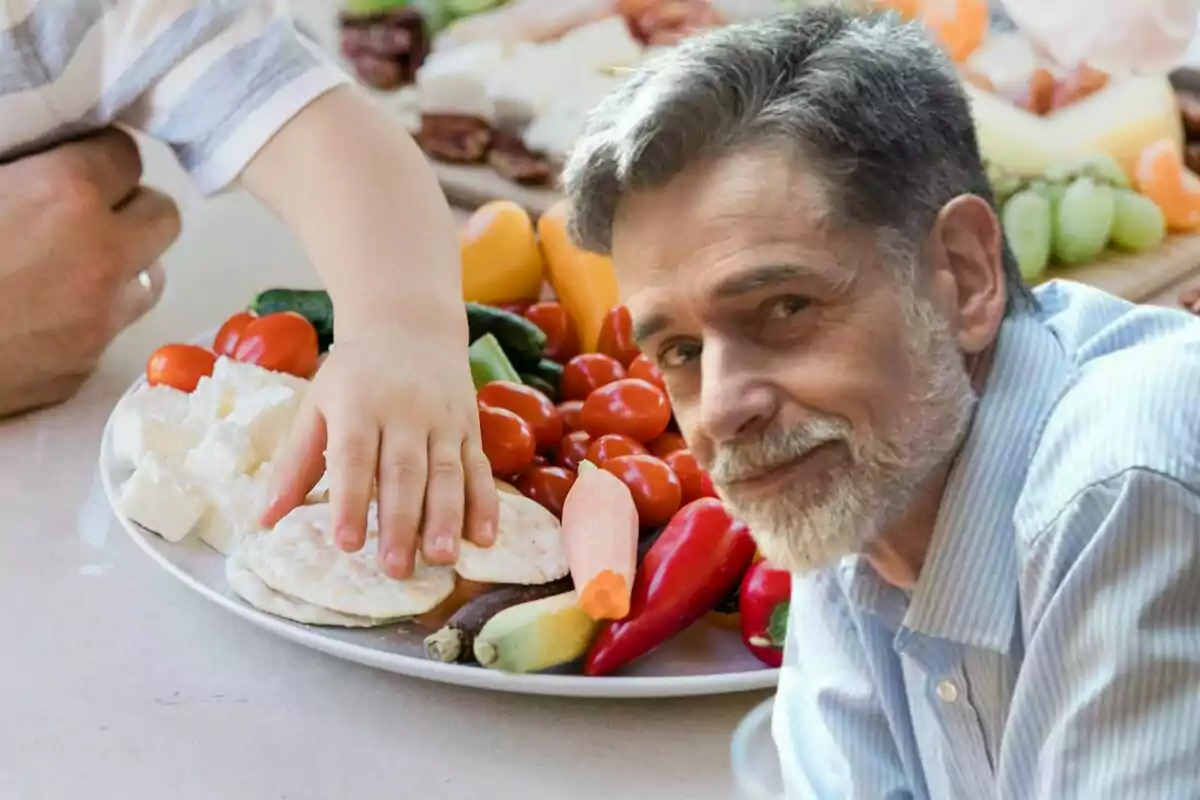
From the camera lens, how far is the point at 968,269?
58cm

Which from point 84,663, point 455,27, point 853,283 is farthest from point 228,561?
point 455,27

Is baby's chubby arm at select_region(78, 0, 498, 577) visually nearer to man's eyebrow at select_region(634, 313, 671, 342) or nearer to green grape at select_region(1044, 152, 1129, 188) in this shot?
man's eyebrow at select_region(634, 313, 671, 342)

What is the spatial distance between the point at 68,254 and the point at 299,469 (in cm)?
35

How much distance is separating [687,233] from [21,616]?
524 mm

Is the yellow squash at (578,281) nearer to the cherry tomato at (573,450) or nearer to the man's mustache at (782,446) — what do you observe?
the cherry tomato at (573,450)

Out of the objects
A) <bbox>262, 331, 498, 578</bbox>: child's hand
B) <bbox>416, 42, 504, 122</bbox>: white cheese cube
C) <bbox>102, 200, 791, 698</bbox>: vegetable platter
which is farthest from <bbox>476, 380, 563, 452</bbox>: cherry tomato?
<bbox>416, 42, 504, 122</bbox>: white cheese cube

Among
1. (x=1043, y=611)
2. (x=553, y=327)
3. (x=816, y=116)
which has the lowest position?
(x=553, y=327)

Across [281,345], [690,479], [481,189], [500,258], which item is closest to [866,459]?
[690,479]

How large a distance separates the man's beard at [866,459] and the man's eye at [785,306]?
0.04 m

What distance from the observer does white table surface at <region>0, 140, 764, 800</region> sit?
71 cm

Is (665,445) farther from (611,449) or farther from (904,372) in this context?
(904,372)

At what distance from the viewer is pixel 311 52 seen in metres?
1.04

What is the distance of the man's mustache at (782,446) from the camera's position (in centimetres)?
55

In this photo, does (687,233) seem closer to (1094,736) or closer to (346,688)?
(1094,736)
